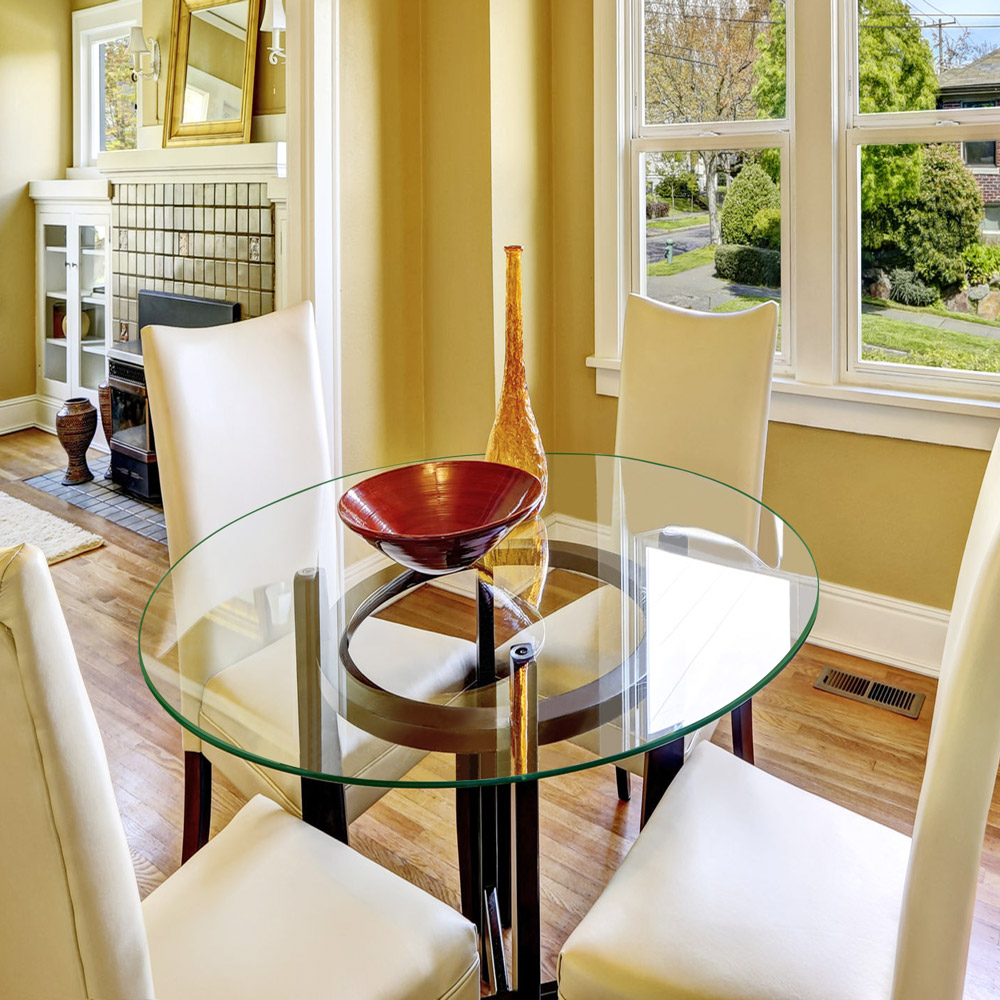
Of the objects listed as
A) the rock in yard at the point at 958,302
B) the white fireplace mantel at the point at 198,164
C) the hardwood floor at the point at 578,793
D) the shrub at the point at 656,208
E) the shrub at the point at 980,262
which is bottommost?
the hardwood floor at the point at 578,793

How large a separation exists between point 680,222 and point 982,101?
92cm

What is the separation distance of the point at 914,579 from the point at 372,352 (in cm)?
182

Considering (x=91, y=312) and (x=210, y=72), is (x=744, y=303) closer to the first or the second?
(x=210, y=72)

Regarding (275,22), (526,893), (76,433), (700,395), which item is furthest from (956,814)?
(76,433)

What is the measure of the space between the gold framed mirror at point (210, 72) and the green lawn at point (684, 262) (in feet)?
7.21

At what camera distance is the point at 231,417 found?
186 centimetres

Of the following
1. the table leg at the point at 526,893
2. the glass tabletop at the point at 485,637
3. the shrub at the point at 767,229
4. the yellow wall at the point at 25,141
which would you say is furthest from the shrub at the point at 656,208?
the yellow wall at the point at 25,141

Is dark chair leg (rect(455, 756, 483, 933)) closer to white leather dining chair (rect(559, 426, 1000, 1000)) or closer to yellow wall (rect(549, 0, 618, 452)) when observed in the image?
white leather dining chair (rect(559, 426, 1000, 1000))

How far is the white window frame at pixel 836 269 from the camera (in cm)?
245

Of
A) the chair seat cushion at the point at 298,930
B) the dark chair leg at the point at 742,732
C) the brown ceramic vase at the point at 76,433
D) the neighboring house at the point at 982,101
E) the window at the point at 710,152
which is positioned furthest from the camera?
the brown ceramic vase at the point at 76,433

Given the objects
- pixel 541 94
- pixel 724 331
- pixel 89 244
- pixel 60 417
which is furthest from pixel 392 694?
pixel 89 244

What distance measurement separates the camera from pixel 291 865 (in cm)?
113

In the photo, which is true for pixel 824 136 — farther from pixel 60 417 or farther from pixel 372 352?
pixel 60 417

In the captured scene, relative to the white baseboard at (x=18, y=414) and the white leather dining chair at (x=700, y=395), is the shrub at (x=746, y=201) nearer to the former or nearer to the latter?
the white leather dining chair at (x=700, y=395)
